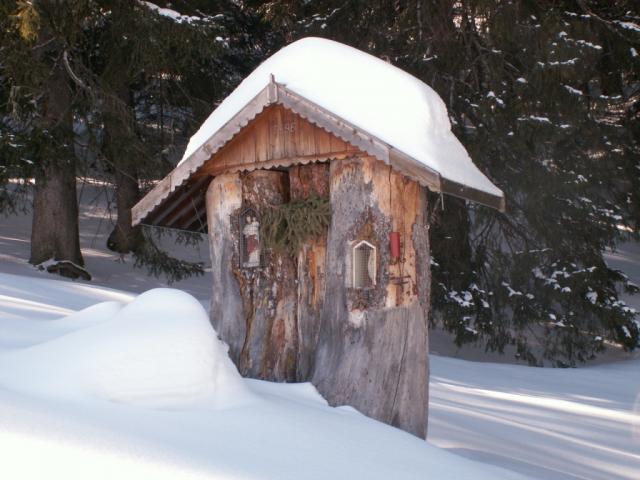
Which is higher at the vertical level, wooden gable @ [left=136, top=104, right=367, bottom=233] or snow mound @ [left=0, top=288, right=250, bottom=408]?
wooden gable @ [left=136, top=104, right=367, bottom=233]

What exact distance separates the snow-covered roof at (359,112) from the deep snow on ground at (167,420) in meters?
1.47

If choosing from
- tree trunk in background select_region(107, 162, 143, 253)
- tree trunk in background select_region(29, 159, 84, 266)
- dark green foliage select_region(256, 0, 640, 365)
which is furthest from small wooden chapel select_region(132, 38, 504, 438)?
tree trunk in background select_region(107, 162, 143, 253)

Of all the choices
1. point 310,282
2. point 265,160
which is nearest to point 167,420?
point 310,282

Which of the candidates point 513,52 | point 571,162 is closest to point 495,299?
point 571,162

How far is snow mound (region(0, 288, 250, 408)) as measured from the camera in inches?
155

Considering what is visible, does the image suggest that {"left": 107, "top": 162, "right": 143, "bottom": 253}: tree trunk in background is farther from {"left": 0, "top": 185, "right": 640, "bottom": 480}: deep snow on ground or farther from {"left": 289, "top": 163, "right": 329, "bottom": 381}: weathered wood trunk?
{"left": 289, "top": 163, "right": 329, "bottom": 381}: weathered wood trunk

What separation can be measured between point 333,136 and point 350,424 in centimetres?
193

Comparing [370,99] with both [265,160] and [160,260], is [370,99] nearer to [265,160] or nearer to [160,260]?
[265,160]

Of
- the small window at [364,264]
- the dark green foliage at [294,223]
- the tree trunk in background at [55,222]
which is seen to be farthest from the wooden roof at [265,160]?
the tree trunk in background at [55,222]

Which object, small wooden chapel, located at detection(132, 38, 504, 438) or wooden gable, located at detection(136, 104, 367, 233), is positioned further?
wooden gable, located at detection(136, 104, 367, 233)

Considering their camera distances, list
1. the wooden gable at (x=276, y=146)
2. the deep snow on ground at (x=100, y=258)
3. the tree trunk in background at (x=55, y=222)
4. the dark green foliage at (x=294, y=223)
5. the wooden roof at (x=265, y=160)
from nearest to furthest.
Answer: the wooden roof at (x=265, y=160) → the wooden gable at (x=276, y=146) → the dark green foliage at (x=294, y=223) → the tree trunk in background at (x=55, y=222) → the deep snow on ground at (x=100, y=258)

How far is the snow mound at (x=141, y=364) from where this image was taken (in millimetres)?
3941

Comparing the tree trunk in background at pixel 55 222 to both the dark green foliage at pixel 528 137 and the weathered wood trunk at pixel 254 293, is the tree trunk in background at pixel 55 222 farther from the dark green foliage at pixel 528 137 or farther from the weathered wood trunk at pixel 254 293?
the weathered wood trunk at pixel 254 293

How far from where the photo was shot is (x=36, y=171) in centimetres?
1327
